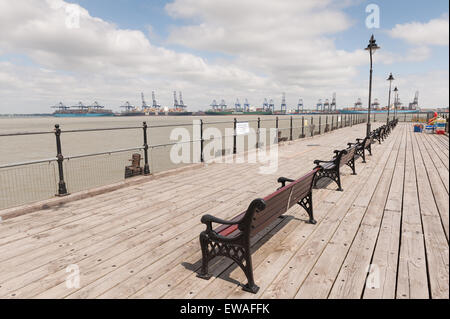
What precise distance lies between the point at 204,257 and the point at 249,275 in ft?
1.76

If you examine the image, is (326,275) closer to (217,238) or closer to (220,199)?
(217,238)

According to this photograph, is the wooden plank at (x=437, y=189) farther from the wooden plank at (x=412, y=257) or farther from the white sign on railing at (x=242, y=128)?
the white sign on railing at (x=242, y=128)

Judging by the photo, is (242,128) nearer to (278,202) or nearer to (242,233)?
(278,202)

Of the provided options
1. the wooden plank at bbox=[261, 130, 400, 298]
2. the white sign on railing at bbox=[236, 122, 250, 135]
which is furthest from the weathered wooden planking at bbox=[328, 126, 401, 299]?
the white sign on railing at bbox=[236, 122, 250, 135]

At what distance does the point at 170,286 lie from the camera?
9.77ft

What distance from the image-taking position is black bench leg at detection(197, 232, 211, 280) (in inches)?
120

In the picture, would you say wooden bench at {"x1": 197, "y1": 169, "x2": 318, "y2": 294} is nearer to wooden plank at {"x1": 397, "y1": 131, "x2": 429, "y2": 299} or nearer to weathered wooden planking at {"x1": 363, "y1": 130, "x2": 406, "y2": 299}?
weathered wooden planking at {"x1": 363, "y1": 130, "x2": 406, "y2": 299}

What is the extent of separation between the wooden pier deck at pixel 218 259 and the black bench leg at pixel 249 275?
0.22 feet

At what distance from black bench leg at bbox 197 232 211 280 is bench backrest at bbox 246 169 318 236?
51 cm

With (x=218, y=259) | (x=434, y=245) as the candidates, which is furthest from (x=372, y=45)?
(x=218, y=259)

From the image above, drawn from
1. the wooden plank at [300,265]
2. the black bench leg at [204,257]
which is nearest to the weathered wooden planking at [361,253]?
the wooden plank at [300,265]

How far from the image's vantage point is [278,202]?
11.3ft
